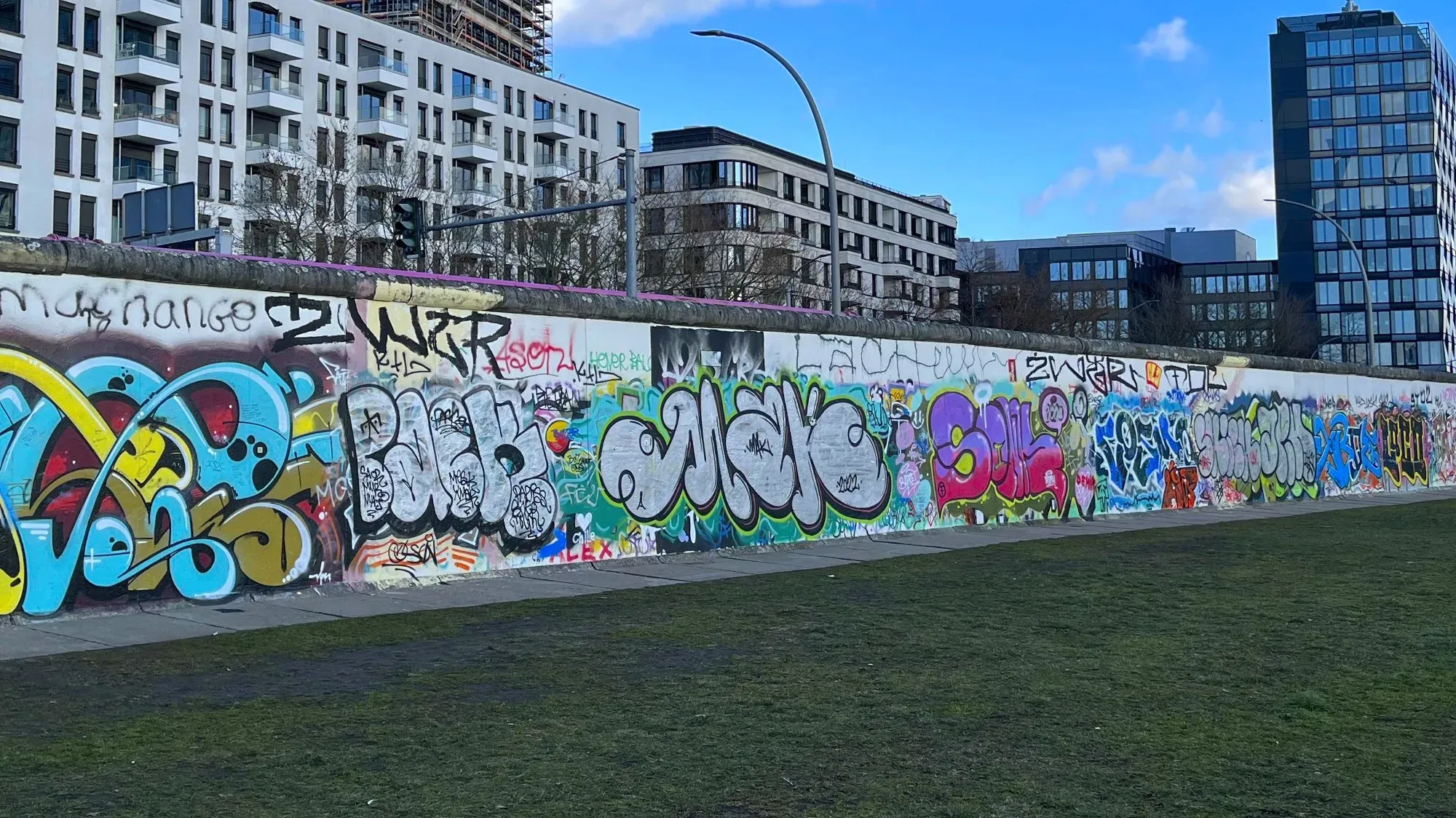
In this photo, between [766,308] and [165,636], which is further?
[766,308]

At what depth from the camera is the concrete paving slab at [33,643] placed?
27.9 ft

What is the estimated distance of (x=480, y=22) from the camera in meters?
107

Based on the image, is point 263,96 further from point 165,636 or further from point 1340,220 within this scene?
point 1340,220

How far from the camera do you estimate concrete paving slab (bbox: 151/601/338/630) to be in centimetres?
975

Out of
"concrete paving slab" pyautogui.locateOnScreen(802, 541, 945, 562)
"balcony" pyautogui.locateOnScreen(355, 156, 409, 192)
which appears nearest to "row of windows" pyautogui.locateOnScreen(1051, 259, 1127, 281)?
"balcony" pyautogui.locateOnScreen(355, 156, 409, 192)

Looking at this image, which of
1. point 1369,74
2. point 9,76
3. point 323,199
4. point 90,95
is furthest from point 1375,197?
point 9,76

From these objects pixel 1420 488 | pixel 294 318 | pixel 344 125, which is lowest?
pixel 1420 488

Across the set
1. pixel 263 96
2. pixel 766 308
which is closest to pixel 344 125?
pixel 263 96

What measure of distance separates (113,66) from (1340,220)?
311ft

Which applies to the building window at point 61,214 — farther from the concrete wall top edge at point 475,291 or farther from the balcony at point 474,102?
the concrete wall top edge at point 475,291

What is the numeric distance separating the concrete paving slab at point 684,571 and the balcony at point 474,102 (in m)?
67.9

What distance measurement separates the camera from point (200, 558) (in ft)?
35.0

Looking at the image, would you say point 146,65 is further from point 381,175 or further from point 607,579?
point 607,579

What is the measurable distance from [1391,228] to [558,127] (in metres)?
74.2
